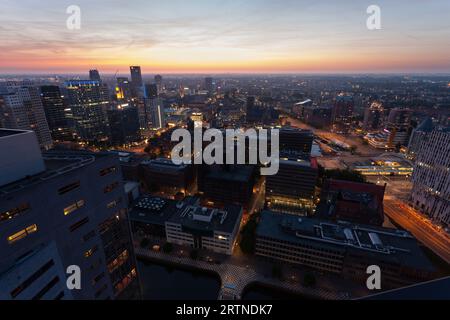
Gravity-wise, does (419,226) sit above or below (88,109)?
below

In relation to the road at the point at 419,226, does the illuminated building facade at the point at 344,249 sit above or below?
above

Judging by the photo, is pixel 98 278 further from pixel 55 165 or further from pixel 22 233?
pixel 55 165

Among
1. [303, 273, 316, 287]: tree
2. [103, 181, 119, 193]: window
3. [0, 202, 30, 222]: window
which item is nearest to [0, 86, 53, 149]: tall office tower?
[103, 181, 119, 193]: window

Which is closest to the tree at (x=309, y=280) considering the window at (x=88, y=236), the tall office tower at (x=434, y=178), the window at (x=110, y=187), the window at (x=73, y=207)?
the window at (x=88, y=236)

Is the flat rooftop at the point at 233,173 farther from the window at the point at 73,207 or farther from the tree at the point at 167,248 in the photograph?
the window at the point at 73,207

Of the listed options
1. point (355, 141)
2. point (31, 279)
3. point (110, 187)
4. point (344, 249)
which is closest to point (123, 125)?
point (110, 187)

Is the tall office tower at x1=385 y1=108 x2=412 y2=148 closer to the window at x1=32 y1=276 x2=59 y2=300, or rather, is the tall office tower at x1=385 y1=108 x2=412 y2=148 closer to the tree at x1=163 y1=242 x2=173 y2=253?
the tree at x1=163 y1=242 x2=173 y2=253
